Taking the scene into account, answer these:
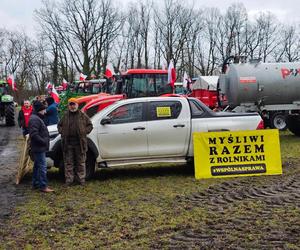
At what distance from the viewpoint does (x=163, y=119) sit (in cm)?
Answer: 1001

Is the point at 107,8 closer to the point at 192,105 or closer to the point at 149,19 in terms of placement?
the point at 149,19

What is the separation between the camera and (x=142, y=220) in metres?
6.55

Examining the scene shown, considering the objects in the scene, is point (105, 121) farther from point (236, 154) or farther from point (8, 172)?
point (8, 172)

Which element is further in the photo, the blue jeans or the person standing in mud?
the person standing in mud

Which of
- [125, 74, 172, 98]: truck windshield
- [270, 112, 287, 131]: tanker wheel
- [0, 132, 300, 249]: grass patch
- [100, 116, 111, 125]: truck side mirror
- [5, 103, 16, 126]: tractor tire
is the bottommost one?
[0, 132, 300, 249]: grass patch

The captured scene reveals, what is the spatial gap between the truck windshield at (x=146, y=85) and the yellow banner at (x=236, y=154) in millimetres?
10304

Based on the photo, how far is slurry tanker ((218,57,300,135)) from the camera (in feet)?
56.4

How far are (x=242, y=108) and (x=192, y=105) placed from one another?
758cm

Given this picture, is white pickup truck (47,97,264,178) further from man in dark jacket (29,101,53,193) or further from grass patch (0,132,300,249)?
man in dark jacket (29,101,53,193)

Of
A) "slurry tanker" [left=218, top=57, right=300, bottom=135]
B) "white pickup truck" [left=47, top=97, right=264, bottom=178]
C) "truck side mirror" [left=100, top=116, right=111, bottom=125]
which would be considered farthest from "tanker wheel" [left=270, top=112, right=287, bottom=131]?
"truck side mirror" [left=100, top=116, right=111, bottom=125]

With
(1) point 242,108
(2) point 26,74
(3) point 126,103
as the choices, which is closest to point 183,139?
(3) point 126,103

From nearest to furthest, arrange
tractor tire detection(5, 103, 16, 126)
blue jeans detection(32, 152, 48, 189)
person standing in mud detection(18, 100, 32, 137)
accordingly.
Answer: blue jeans detection(32, 152, 48, 189) → person standing in mud detection(18, 100, 32, 137) → tractor tire detection(5, 103, 16, 126)

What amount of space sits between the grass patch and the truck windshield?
1100cm

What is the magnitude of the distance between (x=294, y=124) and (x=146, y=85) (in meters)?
6.24
